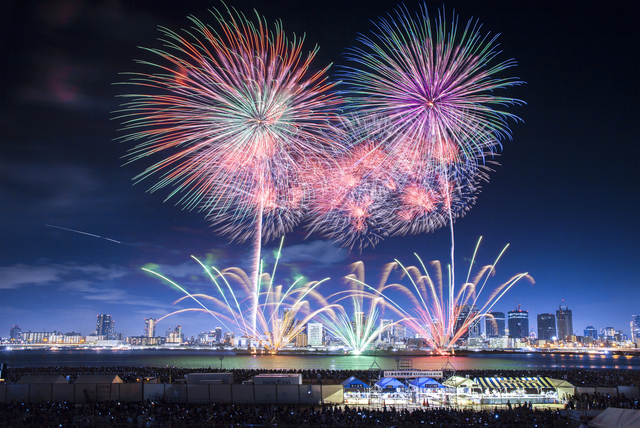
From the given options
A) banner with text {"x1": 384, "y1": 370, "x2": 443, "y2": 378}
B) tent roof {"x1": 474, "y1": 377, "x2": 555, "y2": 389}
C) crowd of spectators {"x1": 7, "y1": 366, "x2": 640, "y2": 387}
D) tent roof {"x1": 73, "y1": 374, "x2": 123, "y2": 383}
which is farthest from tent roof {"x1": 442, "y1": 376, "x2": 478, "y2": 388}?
tent roof {"x1": 73, "y1": 374, "x2": 123, "y2": 383}

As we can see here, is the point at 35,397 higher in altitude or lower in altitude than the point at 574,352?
higher

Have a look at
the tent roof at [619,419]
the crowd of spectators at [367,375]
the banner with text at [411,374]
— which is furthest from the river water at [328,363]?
the tent roof at [619,419]

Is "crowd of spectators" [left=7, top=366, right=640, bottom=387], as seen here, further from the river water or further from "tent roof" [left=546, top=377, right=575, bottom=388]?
the river water

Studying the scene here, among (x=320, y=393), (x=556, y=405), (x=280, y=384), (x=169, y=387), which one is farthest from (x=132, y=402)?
(x=556, y=405)

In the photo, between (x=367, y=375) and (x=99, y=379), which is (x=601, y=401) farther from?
(x=99, y=379)

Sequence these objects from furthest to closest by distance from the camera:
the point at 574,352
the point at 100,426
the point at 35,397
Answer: the point at 574,352
the point at 35,397
the point at 100,426

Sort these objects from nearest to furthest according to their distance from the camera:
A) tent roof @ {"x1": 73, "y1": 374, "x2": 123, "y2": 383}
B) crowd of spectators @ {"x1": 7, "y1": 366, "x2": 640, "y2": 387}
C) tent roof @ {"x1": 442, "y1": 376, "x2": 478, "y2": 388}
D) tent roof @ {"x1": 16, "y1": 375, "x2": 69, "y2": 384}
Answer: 1. tent roof @ {"x1": 16, "y1": 375, "x2": 69, "y2": 384}
2. tent roof @ {"x1": 73, "y1": 374, "x2": 123, "y2": 383}
3. tent roof @ {"x1": 442, "y1": 376, "x2": 478, "y2": 388}
4. crowd of spectators @ {"x1": 7, "y1": 366, "x2": 640, "y2": 387}

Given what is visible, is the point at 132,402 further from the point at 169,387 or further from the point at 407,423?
the point at 407,423

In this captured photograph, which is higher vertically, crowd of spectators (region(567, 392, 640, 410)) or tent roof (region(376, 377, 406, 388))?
tent roof (region(376, 377, 406, 388))
